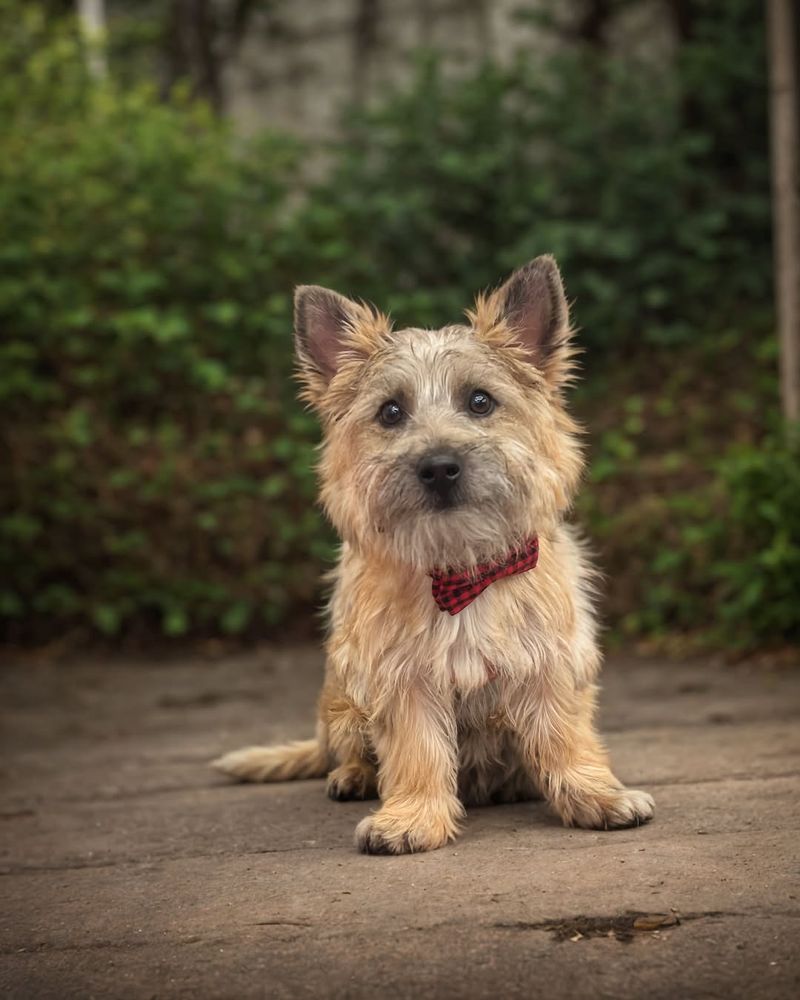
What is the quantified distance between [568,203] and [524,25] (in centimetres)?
269

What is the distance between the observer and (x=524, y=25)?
38.3 ft

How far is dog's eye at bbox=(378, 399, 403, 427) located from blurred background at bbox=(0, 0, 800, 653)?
4106 millimetres

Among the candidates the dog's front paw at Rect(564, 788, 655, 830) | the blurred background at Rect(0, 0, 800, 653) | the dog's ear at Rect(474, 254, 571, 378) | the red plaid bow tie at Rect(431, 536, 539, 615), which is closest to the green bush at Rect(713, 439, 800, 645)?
the blurred background at Rect(0, 0, 800, 653)

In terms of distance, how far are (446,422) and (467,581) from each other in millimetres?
489

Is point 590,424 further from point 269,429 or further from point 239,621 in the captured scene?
point 239,621

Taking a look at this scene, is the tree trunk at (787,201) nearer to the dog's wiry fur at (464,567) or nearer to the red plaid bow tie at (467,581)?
the dog's wiry fur at (464,567)

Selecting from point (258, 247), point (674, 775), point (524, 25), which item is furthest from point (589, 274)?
point (674, 775)

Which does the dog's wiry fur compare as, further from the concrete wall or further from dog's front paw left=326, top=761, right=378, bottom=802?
the concrete wall

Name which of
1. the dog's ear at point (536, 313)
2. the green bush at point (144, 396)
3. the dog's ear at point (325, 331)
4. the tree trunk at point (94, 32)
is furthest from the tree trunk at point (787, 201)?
the tree trunk at point (94, 32)

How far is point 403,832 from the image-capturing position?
3.54 metres

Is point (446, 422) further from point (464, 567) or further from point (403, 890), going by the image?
point (403, 890)

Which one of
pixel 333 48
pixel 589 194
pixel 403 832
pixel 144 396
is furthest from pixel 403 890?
pixel 333 48

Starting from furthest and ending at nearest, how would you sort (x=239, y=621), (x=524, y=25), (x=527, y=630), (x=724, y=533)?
1. (x=524, y=25)
2. (x=239, y=621)
3. (x=724, y=533)
4. (x=527, y=630)

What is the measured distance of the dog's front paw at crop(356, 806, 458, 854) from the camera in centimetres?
354
